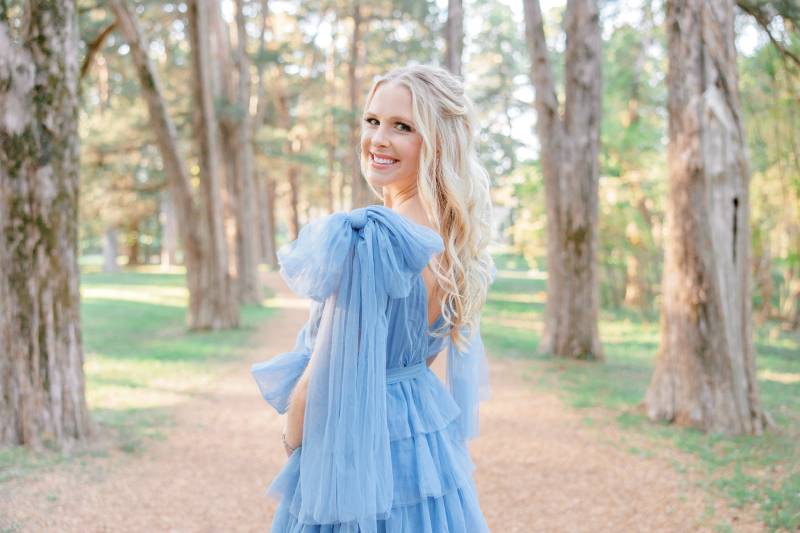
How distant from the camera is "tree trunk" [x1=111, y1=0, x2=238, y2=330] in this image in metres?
10.9

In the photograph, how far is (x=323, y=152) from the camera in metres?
29.7

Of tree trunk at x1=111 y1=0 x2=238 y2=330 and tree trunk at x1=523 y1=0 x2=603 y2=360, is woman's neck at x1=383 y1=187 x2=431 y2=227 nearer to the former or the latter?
tree trunk at x1=523 y1=0 x2=603 y2=360

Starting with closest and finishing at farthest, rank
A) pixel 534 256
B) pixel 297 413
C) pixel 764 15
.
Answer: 1. pixel 297 413
2. pixel 764 15
3. pixel 534 256

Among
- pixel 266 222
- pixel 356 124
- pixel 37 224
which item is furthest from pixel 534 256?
pixel 266 222

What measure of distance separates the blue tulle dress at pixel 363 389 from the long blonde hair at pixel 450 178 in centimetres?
15

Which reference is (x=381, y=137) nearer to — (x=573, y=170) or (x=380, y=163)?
(x=380, y=163)

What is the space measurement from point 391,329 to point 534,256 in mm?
16743

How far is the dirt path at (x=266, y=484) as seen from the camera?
164 inches

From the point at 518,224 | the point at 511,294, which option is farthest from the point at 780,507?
the point at 511,294

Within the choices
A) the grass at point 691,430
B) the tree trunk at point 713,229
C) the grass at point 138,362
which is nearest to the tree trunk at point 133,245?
the grass at point 138,362

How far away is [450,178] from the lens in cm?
194

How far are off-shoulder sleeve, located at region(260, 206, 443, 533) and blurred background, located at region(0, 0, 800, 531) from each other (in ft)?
9.33

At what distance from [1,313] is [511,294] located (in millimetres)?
22164

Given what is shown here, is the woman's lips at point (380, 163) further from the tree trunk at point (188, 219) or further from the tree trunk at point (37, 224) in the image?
the tree trunk at point (188, 219)
